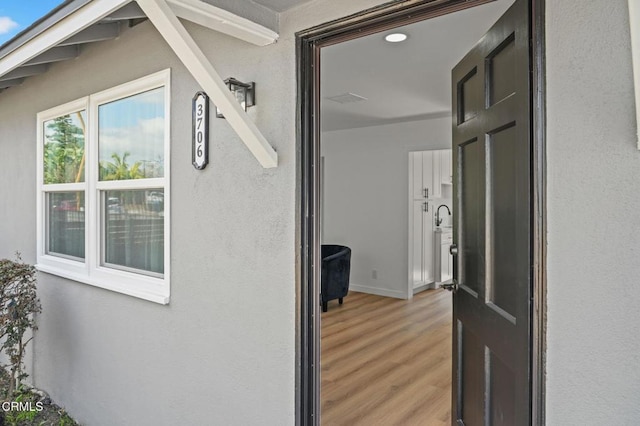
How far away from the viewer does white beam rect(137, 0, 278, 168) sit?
1.37 m

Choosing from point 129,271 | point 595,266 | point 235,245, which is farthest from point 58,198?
point 595,266

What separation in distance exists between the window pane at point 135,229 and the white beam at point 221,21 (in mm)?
1138

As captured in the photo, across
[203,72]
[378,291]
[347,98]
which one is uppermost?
[347,98]

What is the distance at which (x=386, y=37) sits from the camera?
2.69m

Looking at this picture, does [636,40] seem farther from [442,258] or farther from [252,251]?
[442,258]

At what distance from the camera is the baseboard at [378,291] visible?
230 inches

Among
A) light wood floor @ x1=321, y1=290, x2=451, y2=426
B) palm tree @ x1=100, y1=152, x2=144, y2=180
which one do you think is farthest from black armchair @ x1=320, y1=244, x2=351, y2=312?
palm tree @ x1=100, y1=152, x2=144, y2=180

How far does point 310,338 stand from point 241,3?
1350mm

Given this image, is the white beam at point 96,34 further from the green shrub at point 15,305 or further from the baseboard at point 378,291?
the baseboard at point 378,291

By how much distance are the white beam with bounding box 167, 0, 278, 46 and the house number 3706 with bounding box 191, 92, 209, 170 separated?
1.49 feet

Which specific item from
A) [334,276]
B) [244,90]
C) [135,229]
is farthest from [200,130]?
[334,276]

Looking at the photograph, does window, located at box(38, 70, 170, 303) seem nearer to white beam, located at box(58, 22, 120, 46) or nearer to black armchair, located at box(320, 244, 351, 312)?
white beam, located at box(58, 22, 120, 46)

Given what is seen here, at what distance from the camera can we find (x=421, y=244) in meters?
6.13

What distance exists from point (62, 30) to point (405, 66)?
2.30 meters
